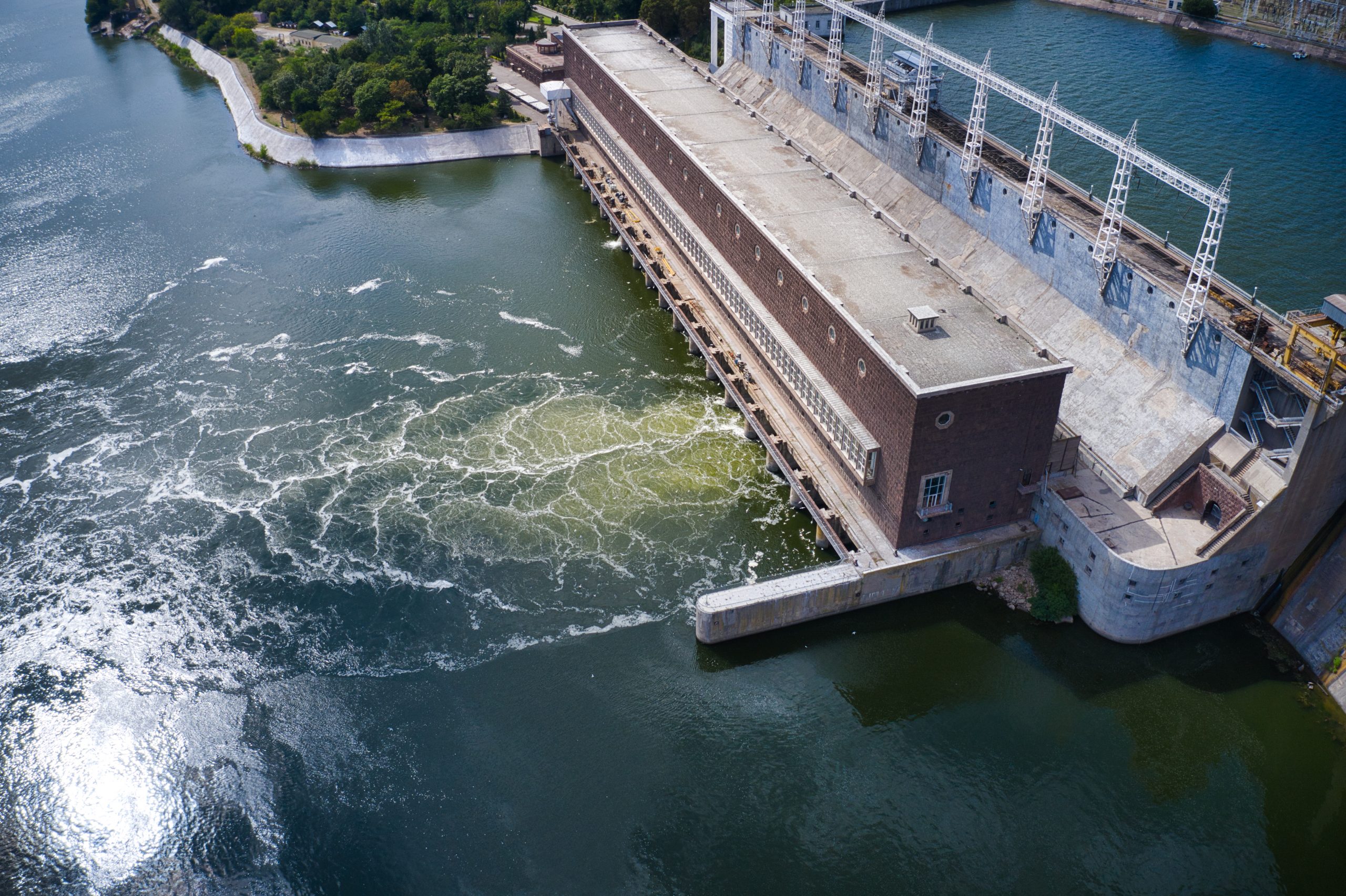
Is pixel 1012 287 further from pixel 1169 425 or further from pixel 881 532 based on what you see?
pixel 881 532

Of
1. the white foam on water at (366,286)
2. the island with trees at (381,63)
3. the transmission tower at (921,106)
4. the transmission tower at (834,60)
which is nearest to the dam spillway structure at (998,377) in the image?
the transmission tower at (921,106)

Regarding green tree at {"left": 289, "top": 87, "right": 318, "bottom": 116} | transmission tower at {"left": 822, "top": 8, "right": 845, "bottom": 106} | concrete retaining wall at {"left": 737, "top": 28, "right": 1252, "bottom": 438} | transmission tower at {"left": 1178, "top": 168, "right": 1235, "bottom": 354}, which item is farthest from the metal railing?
green tree at {"left": 289, "top": 87, "right": 318, "bottom": 116}

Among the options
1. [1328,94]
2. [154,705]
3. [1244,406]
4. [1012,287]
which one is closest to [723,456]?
[1012,287]

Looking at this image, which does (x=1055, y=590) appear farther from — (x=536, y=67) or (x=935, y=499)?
(x=536, y=67)

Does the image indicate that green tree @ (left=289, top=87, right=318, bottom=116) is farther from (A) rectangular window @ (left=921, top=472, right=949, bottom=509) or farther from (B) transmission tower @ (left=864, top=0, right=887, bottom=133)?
(A) rectangular window @ (left=921, top=472, right=949, bottom=509)

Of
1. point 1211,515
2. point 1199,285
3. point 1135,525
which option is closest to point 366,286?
point 1135,525

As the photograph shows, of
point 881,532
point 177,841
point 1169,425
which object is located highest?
point 1169,425
